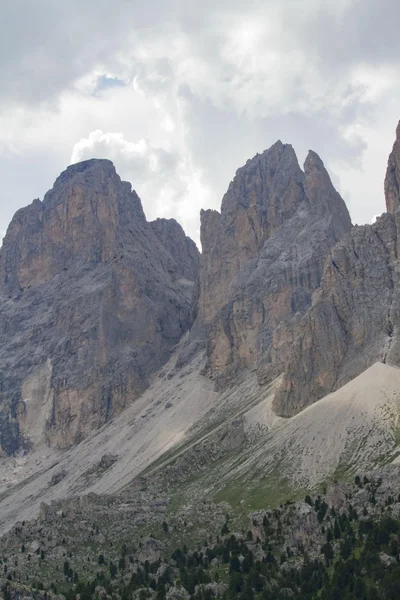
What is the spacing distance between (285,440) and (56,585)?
5908cm

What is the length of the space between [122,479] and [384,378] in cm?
6541

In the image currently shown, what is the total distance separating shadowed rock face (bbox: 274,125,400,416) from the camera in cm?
18238

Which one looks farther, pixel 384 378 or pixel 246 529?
pixel 384 378

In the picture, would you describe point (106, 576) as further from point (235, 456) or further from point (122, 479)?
point (122, 479)

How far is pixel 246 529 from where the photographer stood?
4983 inches

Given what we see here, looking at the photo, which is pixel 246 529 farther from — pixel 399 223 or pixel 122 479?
pixel 399 223

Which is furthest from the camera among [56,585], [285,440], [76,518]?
[285,440]

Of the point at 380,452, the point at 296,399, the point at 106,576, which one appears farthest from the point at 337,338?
the point at 106,576

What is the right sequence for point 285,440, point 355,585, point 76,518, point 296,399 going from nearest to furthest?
point 355,585, point 76,518, point 285,440, point 296,399

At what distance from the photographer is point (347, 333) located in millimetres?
192375

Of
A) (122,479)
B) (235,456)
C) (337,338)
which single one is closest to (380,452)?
(235,456)

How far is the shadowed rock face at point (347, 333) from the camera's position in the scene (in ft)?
598

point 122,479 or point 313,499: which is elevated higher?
point 122,479

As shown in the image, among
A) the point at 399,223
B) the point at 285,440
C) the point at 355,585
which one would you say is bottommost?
the point at 355,585
